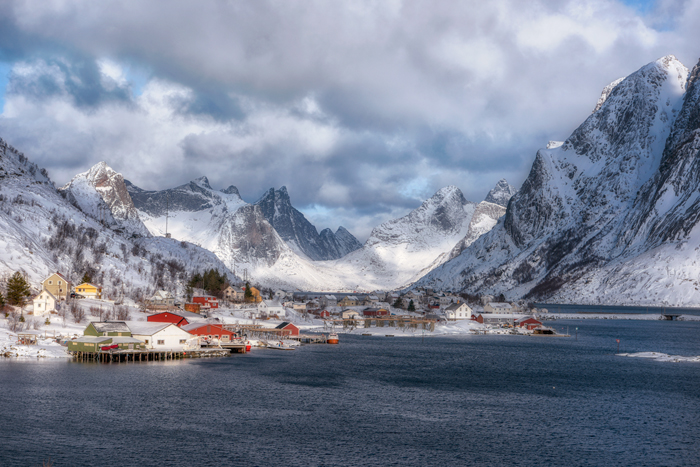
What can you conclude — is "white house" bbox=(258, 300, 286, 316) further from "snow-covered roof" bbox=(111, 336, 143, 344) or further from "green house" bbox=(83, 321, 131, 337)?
"snow-covered roof" bbox=(111, 336, 143, 344)

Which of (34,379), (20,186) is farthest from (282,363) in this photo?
(20,186)

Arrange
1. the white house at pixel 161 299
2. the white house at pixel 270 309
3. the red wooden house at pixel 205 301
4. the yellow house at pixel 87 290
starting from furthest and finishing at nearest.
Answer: the white house at pixel 270 309, the red wooden house at pixel 205 301, the white house at pixel 161 299, the yellow house at pixel 87 290

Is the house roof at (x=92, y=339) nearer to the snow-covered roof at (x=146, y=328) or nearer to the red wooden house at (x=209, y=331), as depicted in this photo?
the snow-covered roof at (x=146, y=328)

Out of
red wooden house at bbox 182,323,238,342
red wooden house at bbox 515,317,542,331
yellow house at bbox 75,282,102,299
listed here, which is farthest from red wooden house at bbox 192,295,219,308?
red wooden house at bbox 515,317,542,331

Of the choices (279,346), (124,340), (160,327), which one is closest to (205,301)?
(279,346)

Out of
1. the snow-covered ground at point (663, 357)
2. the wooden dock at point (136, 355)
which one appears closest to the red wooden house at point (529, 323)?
the snow-covered ground at point (663, 357)

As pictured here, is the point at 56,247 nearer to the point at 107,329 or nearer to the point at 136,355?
the point at 107,329

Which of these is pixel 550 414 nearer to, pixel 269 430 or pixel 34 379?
pixel 269 430

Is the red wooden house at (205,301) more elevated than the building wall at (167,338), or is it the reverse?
the red wooden house at (205,301)
